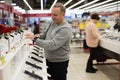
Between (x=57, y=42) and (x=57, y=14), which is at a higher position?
(x=57, y=14)

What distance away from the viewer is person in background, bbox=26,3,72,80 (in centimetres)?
287

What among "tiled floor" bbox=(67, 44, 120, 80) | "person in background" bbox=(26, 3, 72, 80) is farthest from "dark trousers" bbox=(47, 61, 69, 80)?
"tiled floor" bbox=(67, 44, 120, 80)

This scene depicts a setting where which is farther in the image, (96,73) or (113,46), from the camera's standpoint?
(96,73)

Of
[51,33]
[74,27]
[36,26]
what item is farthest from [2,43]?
[36,26]

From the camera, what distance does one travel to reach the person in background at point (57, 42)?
2.87 metres

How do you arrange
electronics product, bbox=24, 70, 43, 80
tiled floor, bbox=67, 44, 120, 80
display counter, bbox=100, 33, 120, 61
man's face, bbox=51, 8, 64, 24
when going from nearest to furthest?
electronics product, bbox=24, 70, 43, 80, man's face, bbox=51, 8, 64, 24, display counter, bbox=100, 33, 120, 61, tiled floor, bbox=67, 44, 120, 80

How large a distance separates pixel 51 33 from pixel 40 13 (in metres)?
21.8

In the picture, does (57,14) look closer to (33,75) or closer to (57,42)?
(57,42)

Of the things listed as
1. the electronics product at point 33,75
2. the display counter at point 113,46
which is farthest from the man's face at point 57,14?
the display counter at point 113,46

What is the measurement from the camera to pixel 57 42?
2.87 metres

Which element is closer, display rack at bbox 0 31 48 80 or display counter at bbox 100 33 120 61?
display rack at bbox 0 31 48 80

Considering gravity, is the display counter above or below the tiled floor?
above

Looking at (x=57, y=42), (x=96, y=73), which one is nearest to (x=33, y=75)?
(x=57, y=42)

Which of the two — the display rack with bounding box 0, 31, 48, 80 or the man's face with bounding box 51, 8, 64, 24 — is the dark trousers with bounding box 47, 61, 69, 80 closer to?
the display rack with bounding box 0, 31, 48, 80
